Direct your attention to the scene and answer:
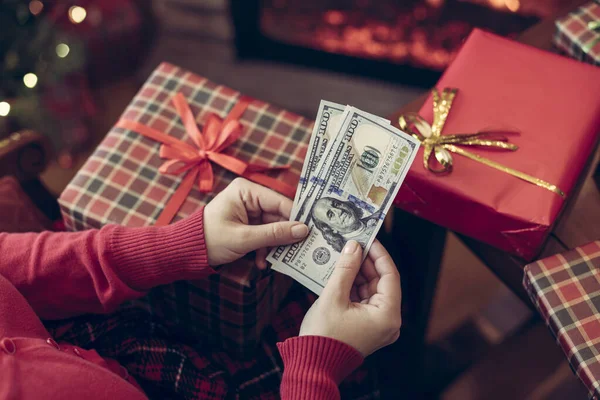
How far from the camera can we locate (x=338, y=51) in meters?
1.99

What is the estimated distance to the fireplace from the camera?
6.23ft

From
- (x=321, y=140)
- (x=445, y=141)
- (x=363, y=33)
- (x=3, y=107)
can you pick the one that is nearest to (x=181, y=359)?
(x=321, y=140)

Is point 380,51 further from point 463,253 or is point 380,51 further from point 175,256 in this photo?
point 175,256

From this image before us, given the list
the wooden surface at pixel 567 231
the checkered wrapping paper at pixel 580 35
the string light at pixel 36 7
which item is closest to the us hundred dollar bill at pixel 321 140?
the wooden surface at pixel 567 231

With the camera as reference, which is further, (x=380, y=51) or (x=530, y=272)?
(x=380, y=51)

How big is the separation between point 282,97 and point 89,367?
53.9 inches

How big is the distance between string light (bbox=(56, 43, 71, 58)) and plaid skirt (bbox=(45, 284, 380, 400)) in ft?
3.09

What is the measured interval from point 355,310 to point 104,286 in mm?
409

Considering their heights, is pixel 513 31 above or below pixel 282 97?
above

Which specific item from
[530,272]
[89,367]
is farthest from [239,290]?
[530,272]

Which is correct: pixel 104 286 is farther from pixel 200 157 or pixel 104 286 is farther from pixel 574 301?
pixel 574 301

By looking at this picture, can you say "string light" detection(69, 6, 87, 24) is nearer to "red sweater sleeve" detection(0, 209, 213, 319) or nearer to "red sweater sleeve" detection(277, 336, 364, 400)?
"red sweater sleeve" detection(0, 209, 213, 319)

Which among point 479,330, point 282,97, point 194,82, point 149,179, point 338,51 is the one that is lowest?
point 479,330

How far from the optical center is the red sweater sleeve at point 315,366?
2.61 feet
